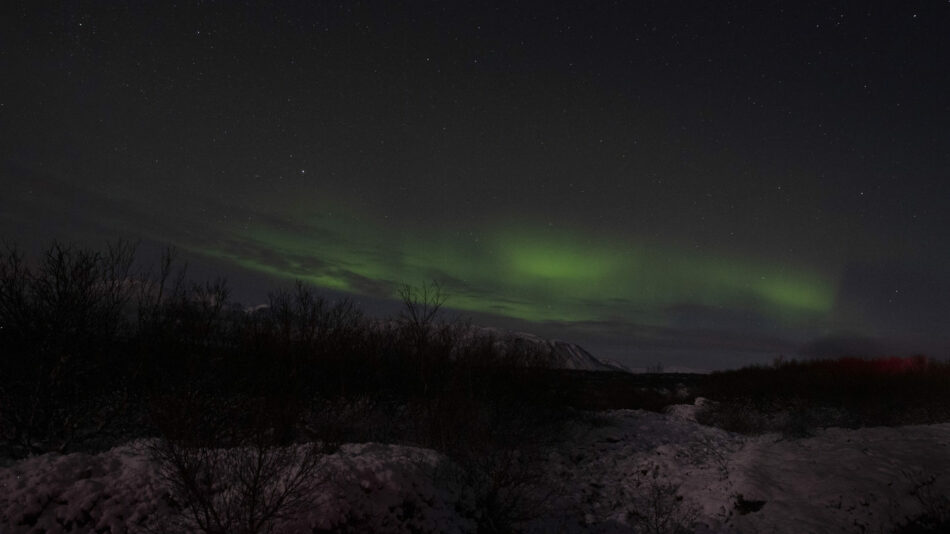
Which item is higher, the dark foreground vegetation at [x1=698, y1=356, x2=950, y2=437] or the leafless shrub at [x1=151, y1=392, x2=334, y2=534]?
the dark foreground vegetation at [x1=698, y1=356, x2=950, y2=437]

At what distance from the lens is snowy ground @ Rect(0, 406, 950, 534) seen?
557 centimetres

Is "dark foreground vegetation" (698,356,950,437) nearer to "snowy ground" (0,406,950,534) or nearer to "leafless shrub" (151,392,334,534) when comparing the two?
"snowy ground" (0,406,950,534)

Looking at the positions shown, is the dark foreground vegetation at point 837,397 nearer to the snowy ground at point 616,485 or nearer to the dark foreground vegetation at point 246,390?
the snowy ground at point 616,485

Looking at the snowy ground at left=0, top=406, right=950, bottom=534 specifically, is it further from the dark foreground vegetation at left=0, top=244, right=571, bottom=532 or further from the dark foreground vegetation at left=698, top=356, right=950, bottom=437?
the dark foreground vegetation at left=698, top=356, right=950, bottom=437

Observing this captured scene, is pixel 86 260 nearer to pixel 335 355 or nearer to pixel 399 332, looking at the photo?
pixel 335 355

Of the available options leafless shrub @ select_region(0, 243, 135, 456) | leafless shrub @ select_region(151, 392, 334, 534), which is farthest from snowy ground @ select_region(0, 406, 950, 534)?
leafless shrub @ select_region(0, 243, 135, 456)

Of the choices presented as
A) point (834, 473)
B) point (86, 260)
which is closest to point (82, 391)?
point (86, 260)

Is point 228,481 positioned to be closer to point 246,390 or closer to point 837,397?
point 246,390

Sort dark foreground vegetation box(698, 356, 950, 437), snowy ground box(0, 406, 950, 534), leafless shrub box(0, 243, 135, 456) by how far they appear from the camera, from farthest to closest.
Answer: dark foreground vegetation box(698, 356, 950, 437)
leafless shrub box(0, 243, 135, 456)
snowy ground box(0, 406, 950, 534)

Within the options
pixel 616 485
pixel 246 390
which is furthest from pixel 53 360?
pixel 616 485

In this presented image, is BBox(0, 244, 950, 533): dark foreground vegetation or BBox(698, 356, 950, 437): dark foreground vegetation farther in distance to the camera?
BBox(698, 356, 950, 437): dark foreground vegetation

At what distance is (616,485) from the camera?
11.4m

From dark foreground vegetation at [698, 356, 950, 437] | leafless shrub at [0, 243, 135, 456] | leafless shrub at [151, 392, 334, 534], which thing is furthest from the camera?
dark foreground vegetation at [698, 356, 950, 437]

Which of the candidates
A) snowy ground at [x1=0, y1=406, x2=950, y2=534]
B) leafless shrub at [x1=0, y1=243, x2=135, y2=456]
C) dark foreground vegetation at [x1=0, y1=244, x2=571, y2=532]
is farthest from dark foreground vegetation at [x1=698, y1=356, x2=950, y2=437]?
leafless shrub at [x1=0, y1=243, x2=135, y2=456]
